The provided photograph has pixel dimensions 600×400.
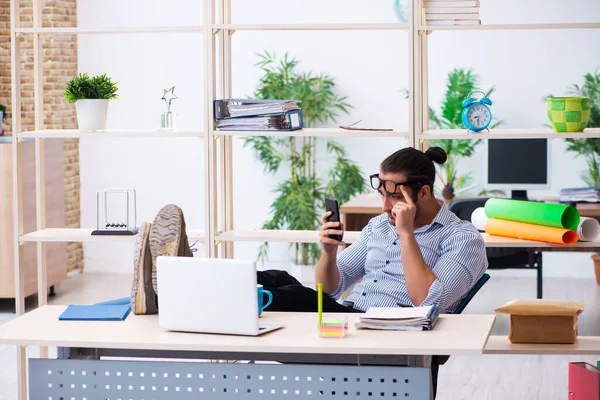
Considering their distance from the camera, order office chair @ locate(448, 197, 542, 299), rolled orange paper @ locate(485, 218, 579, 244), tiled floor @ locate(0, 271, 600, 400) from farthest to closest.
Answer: office chair @ locate(448, 197, 542, 299) < tiled floor @ locate(0, 271, 600, 400) < rolled orange paper @ locate(485, 218, 579, 244)

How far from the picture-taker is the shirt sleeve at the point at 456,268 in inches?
131

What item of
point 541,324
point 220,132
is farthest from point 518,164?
point 541,324

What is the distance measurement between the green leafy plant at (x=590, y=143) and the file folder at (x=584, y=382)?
4127mm

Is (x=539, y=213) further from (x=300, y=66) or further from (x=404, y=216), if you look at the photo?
(x=300, y=66)

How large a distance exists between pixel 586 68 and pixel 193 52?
131 inches

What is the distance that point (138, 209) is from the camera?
8430 mm

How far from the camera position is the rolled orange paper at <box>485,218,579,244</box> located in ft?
13.7

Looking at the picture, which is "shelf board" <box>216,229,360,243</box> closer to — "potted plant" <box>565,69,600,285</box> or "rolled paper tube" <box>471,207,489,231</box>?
"rolled paper tube" <box>471,207,489,231</box>

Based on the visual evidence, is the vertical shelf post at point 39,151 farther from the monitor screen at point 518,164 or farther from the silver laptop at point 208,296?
the monitor screen at point 518,164

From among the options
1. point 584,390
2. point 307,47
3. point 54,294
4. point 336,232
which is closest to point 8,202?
point 54,294

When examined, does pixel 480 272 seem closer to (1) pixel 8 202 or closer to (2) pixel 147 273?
(2) pixel 147 273

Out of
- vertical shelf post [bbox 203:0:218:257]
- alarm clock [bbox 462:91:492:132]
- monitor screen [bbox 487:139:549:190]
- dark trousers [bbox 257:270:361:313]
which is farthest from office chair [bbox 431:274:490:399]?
monitor screen [bbox 487:139:549:190]

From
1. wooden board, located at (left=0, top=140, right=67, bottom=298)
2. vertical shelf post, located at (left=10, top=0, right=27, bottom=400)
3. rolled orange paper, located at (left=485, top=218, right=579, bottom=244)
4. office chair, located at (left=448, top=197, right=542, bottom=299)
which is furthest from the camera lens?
wooden board, located at (left=0, top=140, right=67, bottom=298)

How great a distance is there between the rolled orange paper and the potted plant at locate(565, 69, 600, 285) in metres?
3.38
